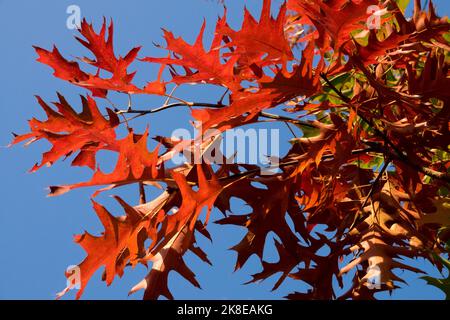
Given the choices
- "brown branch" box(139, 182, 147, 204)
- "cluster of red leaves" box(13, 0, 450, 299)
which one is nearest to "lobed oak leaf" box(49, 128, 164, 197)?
"cluster of red leaves" box(13, 0, 450, 299)

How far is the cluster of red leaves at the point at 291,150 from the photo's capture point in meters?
0.75

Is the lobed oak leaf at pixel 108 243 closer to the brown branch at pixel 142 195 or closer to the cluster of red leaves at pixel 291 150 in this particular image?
the cluster of red leaves at pixel 291 150

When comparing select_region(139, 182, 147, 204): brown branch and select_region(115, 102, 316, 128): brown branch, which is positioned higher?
select_region(115, 102, 316, 128): brown branch

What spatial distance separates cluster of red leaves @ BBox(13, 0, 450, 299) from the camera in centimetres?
75

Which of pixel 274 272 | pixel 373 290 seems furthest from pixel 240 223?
pixel 373 290

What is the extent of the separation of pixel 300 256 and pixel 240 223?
13 cm

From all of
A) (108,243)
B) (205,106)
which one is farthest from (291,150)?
(108,243)

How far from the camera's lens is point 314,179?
3.01ft

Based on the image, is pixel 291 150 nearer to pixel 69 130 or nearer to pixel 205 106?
pixel 205 106

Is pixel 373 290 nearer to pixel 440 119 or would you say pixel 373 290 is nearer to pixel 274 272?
pixel 274 272

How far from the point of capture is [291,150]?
2.96 ft

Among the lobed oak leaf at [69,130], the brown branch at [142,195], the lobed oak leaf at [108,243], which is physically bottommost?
the lobed oak leaf at [108,243]

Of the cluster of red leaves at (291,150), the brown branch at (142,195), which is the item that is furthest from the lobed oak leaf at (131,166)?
the brown branch at (142,195)

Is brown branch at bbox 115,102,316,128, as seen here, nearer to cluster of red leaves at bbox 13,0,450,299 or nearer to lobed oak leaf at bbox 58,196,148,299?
cluster of red leaves at bbox 13,0,450,299
